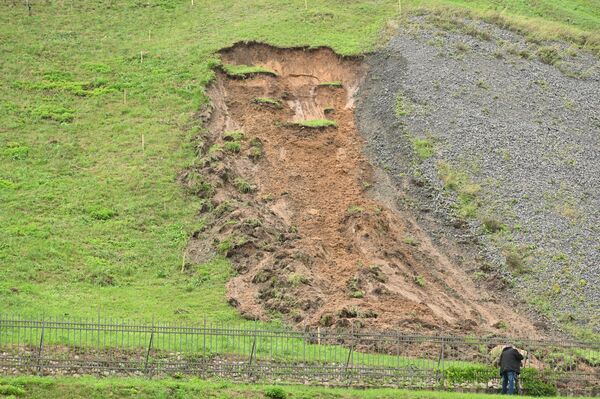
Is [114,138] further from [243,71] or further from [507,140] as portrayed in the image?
[507,140]

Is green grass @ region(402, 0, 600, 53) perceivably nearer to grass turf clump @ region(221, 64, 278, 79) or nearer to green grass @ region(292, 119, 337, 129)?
grass turf clump @ region(221, 64, 278, 79)

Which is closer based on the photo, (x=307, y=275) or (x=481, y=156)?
(x=307, y=275)

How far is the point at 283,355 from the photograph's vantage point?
3947 cm

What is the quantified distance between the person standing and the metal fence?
0.97m

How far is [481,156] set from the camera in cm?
5778

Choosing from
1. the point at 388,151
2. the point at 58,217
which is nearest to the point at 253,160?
the point at 388,151

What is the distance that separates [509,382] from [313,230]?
16.3 metres

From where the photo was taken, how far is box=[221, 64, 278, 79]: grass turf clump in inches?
2621

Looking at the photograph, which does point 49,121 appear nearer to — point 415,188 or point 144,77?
point 144,77

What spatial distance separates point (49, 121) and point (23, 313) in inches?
880

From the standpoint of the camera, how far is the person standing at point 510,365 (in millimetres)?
37188

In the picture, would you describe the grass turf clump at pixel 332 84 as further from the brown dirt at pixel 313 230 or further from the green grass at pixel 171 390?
the green grass at pixel 171 390

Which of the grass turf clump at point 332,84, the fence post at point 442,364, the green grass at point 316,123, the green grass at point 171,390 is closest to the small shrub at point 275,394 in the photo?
the green grass at point 171,390

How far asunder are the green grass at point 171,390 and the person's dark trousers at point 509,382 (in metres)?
0.79
